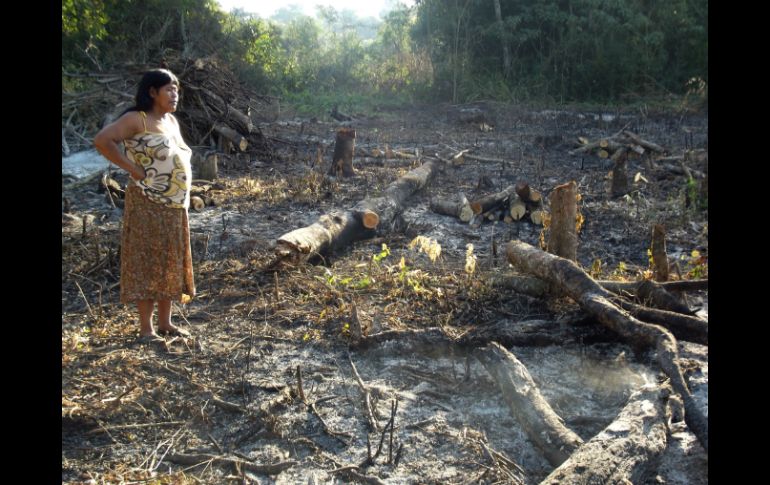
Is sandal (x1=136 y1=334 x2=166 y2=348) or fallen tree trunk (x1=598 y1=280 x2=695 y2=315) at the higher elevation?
fallen tree trunk (x1=598 y1=280 x2=695 y2=315)

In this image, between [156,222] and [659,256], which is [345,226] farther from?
[659,256]

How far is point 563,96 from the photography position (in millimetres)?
18859

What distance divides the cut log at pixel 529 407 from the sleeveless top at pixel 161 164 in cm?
207

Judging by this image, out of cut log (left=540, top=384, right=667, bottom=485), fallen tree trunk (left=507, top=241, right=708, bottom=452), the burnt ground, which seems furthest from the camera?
fallen tree trunk (left=507, top=241, right=708, bottom=452)

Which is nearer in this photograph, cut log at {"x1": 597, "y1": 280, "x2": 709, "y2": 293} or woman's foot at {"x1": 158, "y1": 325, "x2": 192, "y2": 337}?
woman's foot at {"x1": 158, "y1": 325, "x2": 192, "y2": 337}

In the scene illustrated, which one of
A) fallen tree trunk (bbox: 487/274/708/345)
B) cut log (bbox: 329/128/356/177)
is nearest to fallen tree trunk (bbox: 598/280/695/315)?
fallen tree trunk (bbox: 487/274/708/345)

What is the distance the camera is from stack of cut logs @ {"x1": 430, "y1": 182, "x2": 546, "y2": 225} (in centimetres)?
730

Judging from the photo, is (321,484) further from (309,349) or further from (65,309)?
(65,309)

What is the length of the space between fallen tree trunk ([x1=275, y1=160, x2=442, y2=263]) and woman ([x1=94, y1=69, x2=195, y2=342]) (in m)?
1.41

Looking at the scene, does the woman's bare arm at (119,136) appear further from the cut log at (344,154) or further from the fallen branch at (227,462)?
the cut log at (344,154)

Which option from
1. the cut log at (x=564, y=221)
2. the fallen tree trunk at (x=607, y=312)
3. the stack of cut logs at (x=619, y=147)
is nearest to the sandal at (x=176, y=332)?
the fallen tree trunk at (x=607, y=312)

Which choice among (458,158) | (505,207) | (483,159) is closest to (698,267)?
(505,207)

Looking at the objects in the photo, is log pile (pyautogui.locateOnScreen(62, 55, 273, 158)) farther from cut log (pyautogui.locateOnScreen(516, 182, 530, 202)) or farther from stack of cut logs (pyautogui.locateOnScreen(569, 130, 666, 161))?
stack of cut logs (pyautogui.locateOnScreen(569, 130, 666, 161))

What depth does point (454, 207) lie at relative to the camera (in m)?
7.58
